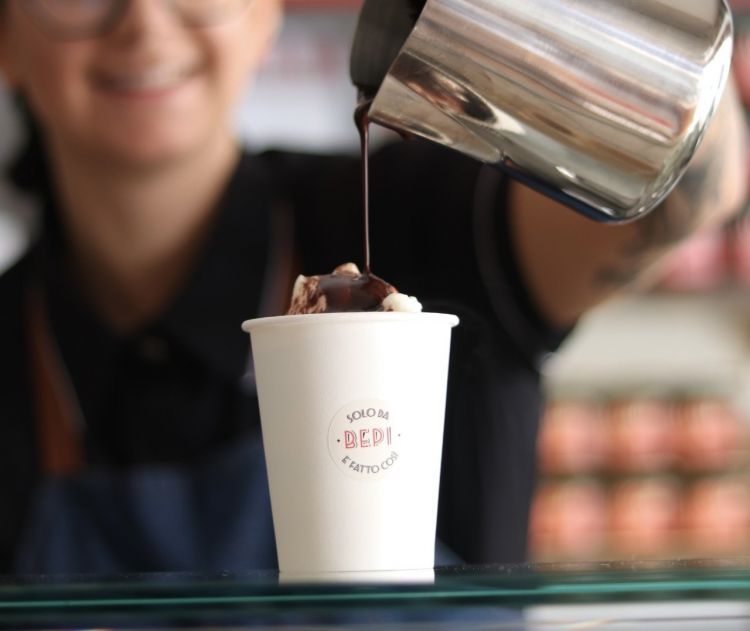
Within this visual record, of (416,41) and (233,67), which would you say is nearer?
(416,41)

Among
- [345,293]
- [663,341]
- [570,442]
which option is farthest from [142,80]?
[663,341]

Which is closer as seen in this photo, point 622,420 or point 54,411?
point 54,411

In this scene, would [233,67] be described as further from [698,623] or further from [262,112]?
[262,112]

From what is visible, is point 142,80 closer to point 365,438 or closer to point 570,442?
point 365,438

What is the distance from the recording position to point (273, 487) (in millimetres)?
555

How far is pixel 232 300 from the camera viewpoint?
4.12 feet

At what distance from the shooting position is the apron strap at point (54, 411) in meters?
1.25

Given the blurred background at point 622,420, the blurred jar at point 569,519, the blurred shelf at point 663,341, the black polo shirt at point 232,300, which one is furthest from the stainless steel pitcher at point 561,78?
the blurred shelf at point 663,341

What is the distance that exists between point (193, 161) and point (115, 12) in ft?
0.61

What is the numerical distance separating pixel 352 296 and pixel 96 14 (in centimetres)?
72

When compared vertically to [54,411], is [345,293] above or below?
above

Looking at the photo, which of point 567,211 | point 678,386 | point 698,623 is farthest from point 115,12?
point 678,386

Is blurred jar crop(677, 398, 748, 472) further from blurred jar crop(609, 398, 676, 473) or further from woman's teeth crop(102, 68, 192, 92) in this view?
woman's teeth crop(102, 68, 192, 92)

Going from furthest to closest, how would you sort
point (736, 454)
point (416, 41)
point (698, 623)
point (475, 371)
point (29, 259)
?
point (736, 454) < point (29, 259) < point (475, 371) < point (416, 41) < point (698, 623)
